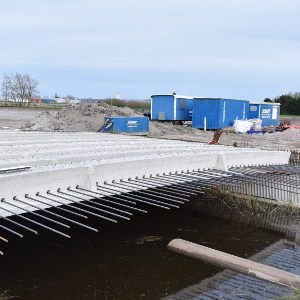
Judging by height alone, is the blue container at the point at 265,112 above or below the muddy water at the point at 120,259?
above

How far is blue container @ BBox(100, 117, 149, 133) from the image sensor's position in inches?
999

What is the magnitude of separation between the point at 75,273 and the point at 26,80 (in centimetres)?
8221

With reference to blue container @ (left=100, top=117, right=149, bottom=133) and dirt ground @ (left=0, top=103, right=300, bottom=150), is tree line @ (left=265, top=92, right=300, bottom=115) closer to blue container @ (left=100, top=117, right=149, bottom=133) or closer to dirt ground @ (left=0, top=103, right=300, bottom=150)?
dirt ground @ (left=0, top=103, right=300, bottom=150)

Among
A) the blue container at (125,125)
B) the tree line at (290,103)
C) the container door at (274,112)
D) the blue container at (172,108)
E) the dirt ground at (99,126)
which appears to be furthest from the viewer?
the tree line at (290,103)

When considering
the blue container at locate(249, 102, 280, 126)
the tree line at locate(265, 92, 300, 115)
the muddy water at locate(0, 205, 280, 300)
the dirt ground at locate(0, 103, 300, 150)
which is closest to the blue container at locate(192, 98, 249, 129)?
the dirt ground at locate(0, 103, 300, 150)

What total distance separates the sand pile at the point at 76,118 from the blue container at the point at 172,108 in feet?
13.6

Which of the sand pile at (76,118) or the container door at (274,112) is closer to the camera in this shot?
the sand pile at (76,118)

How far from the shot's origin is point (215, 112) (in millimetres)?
31453

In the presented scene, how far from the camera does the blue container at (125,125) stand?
999 inches

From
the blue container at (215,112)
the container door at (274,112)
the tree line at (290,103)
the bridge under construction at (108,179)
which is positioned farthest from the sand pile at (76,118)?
the tree line at (290,103)

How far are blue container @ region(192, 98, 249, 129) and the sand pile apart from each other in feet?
17.4

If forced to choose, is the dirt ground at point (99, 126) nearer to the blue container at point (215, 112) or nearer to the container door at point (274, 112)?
the blue container at point (215, 112)

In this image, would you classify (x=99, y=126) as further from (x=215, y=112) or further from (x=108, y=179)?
(x=108, y=179)

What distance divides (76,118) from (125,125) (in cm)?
520
